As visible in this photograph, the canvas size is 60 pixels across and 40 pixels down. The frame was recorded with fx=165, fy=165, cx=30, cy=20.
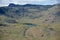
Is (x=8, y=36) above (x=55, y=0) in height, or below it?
below

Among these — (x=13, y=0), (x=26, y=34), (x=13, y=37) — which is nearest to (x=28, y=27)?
(x=26, y=34)

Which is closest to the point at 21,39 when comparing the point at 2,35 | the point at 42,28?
the point at 2,35

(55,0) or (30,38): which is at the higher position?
(55,0)

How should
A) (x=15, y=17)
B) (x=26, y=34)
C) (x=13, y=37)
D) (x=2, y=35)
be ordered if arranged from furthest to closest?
(x=26, y=34), (x=15, y=17), (x=13, y=37), (x=2, y=35)

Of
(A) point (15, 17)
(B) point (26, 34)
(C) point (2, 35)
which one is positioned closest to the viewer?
(C) point (2, 35)

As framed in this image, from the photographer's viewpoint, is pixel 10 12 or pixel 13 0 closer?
pixel 13 0

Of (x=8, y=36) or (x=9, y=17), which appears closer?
(x=8, y=36)

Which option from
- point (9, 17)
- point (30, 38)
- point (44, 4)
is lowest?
point (30, 38)

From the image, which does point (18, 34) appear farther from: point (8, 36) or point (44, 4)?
point (44, 4)

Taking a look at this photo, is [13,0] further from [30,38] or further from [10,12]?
[30,38]
